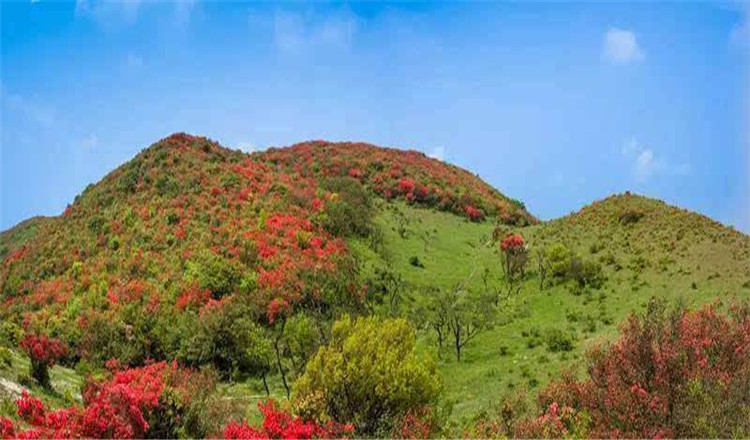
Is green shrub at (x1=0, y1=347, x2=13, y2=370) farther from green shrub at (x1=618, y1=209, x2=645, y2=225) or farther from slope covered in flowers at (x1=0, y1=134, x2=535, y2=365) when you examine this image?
green shrub at (x1=618, y1=209, x2=645, y2=225)

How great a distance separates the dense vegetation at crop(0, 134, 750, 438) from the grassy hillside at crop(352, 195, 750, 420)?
242 mm

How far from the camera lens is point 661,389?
17344 mm

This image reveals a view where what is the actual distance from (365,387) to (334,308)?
1877 centimetres

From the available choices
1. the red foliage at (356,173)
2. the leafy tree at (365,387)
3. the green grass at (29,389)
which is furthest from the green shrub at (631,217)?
the green grass at (29,389)

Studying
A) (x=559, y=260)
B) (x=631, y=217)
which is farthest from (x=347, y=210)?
(x=631, y=217)

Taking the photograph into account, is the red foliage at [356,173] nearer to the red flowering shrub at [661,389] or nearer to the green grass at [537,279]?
the green grass at [537,279]

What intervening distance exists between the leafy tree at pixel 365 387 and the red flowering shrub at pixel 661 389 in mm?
4190

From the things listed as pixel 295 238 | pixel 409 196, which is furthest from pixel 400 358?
pixel 409 196

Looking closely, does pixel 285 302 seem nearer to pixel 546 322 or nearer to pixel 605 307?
pixel 546 322

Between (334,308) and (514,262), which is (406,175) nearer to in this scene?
(514,262)

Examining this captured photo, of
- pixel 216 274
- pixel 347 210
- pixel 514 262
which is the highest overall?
pixel 347 210

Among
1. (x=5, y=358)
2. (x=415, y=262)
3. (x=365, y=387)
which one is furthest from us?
(x=415, y=262)

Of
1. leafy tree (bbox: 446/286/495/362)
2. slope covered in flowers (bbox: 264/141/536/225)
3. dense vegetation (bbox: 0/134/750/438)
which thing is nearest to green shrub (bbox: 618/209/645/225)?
dense vegetation (bbox: 0/134/750/438)

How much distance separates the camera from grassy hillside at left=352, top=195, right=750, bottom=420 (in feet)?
110
